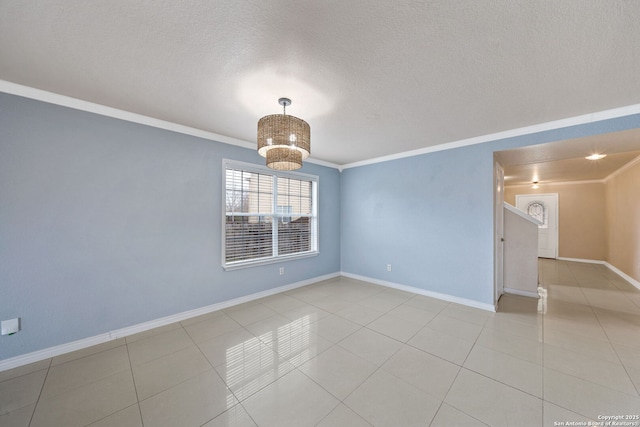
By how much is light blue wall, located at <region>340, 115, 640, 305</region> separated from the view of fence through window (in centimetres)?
105

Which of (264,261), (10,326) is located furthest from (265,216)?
(10,326)

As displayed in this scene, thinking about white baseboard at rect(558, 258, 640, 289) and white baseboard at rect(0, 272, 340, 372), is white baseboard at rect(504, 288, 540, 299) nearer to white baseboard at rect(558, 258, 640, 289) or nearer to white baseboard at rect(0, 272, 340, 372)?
white baseboard at rect(558, 258, 640, 289)

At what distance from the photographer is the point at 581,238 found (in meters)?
6.23

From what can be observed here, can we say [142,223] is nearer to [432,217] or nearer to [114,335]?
[114,335]

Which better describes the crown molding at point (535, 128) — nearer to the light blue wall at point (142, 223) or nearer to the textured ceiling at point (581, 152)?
the light blue wall at point (142, 223)

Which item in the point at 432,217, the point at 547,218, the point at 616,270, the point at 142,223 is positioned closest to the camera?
the point at 142,223

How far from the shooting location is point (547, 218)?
6773 mm

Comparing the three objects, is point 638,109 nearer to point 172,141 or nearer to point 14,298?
point 172,141

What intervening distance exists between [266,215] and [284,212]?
398 mm

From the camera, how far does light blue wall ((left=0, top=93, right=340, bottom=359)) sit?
79.3 inches

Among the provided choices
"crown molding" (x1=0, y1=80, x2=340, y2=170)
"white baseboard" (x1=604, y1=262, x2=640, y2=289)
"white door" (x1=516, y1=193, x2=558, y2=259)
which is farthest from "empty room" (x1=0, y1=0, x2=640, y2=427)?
"white door" (x1=516, y1=193, x2=558, y2=259)

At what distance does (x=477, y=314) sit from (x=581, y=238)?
610 centimetres

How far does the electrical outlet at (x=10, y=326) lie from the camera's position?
1.93 meters

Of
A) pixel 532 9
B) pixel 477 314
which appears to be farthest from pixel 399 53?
pixel 477 314
